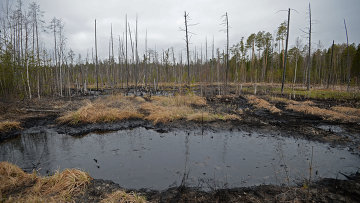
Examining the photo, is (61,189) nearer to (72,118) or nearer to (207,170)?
(207,170)

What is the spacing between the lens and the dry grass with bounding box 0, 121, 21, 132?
7.62 metres

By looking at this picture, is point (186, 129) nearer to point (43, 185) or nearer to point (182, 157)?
point (182, 157)

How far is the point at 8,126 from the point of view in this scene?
7.85m

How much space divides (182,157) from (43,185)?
12.6 ft

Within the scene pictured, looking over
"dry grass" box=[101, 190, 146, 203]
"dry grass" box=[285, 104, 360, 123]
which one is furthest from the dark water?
"dry grass" box=[285, 104, 360, 123]

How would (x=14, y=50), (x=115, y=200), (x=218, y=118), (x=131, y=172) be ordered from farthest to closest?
1. (x=14, y=50)
2. (x=218, y=118)
3. (x=131, y=172)
4. (x=115, y=200)

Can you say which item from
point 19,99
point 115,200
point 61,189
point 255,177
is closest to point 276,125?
point 255,177

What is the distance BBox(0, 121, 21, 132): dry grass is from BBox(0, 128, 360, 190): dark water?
105 centimetres

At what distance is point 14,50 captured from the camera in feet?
43.5

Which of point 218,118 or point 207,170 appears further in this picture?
point 218,118

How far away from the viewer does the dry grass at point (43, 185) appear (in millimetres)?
3086

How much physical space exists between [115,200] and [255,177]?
3.62 m

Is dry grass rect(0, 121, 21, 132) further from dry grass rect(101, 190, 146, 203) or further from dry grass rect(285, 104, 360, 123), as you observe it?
dry grass rect(285, 104, 360, 123)

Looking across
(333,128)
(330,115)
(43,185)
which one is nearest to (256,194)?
(43,185)
